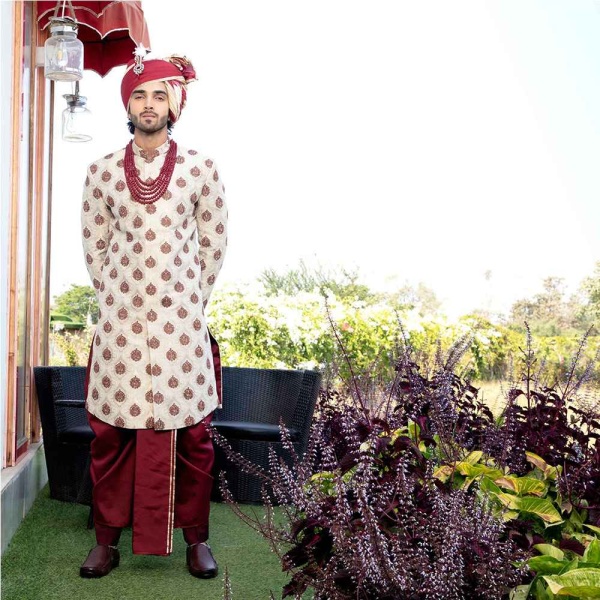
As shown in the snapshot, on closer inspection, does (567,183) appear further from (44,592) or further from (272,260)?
(44,592)

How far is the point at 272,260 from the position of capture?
12.1 m

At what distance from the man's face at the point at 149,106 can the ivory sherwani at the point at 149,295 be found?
9 cm

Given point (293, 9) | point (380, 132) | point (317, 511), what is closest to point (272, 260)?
point (380, 132)

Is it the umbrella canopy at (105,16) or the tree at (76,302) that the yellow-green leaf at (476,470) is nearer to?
the umbrella canopy at (105,16)

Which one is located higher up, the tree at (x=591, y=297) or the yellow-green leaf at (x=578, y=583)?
the tree at (x=591, y=297)

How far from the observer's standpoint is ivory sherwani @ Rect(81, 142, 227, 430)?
3.17 metres

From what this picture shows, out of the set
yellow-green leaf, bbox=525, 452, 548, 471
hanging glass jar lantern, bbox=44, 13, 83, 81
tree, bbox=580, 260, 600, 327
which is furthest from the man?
tree, bbox=580, 260, 600, 327

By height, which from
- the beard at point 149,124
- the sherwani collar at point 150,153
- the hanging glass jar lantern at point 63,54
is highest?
the hanging glass jar lantern at point 63,54

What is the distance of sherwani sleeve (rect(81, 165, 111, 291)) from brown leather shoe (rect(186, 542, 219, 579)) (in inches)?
41.9

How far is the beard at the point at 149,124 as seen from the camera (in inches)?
128

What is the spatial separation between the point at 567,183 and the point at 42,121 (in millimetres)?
10782

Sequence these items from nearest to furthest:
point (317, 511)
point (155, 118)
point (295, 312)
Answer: point (317, 511), point (155, 118), point (295, 312)

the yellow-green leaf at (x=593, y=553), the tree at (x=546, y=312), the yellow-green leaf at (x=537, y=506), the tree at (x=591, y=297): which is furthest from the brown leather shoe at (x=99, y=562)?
the tree at (x=591, y=297)

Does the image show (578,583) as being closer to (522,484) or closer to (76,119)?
(522,484)
